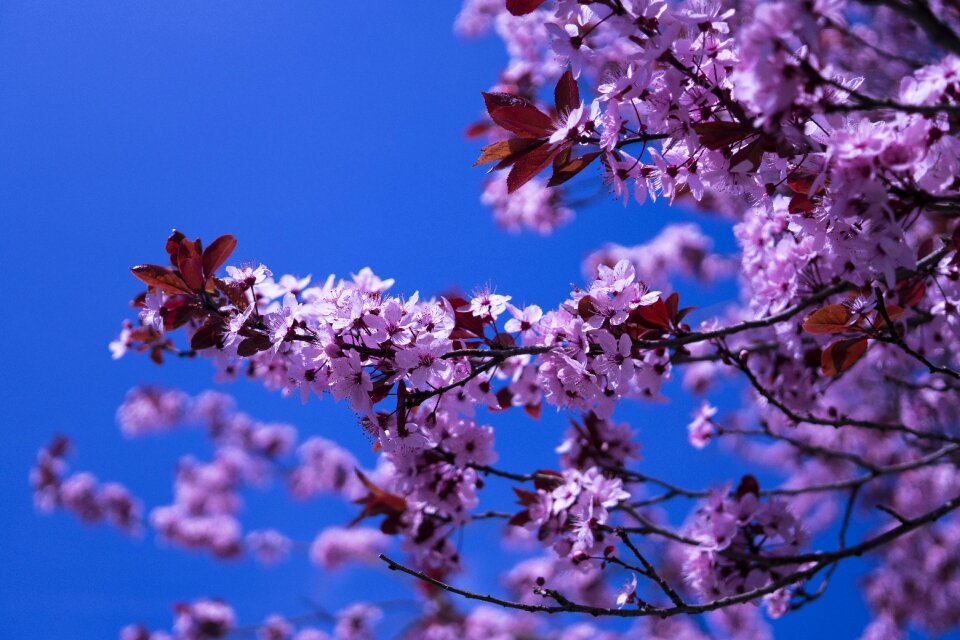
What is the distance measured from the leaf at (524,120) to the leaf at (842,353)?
1.08 metres

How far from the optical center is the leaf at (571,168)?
1.73 metres

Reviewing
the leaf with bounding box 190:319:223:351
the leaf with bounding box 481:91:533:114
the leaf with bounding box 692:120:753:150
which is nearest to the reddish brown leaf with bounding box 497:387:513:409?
the leaf with bounding box 190:319:223:351

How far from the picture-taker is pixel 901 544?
7625mm

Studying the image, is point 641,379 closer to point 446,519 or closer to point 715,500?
point 715,500

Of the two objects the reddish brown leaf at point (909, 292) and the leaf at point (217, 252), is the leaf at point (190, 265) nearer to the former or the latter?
the leaf at point (217, 252)

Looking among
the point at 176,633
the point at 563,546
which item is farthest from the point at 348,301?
the point at 176,633

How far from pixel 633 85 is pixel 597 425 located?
182 cm

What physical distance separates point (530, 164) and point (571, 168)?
11 centimetres

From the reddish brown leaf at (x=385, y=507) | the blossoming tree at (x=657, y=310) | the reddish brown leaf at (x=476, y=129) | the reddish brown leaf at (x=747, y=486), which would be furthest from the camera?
the reddish brown leaf at (x=476, y=129)

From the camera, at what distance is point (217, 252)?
207 cm

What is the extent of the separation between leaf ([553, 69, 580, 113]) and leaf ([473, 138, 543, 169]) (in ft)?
0.36

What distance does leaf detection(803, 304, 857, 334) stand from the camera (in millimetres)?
1762

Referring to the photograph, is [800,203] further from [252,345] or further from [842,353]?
[252,345]

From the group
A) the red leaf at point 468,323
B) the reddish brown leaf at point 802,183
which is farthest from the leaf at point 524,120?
the reddish brown leaf at point 802,183
